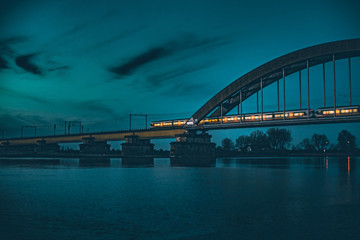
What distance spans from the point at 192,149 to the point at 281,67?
3163 cm

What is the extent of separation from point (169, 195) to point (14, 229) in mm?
11640

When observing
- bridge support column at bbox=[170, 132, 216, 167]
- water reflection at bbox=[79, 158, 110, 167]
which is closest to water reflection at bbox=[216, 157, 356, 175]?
bridge support column at bbox=[170, 132, 216, 167]

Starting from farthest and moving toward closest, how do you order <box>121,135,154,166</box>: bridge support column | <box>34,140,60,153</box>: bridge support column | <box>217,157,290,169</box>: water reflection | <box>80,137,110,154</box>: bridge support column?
<box>34,140,60,153</box>: bridge support column → <box>80,137,110,154</box>: bridge support column → <box>121,135,154,166</box>: bridge support column → <box>217,157,290,169</box>: water reflection

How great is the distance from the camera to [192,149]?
286ft

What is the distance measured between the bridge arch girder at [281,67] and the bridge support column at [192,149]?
18.6 feet

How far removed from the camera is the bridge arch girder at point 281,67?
65.3m

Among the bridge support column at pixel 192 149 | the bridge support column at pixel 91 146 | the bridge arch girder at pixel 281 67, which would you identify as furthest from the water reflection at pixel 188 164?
the bridge support column at pixel 91 146

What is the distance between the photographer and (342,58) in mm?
69438

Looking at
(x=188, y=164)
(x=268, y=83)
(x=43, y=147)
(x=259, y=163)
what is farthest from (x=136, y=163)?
(x=43, y=147)

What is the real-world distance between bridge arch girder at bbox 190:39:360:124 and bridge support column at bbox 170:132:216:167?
18.6 feet

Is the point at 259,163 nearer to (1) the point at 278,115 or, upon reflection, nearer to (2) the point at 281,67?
(1) the point at 278,115

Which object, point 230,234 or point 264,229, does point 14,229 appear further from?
point 264,229

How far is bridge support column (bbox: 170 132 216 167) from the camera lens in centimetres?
8412

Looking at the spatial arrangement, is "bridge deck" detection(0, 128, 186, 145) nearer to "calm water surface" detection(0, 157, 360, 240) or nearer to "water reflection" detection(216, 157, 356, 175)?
A: "water reflection" detection(216, 157, 356, 175)
